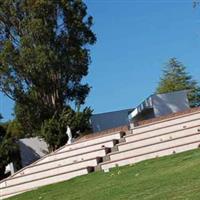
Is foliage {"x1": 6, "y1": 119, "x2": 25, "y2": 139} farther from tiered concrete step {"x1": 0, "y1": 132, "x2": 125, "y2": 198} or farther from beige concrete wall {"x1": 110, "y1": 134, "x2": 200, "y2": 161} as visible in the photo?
beige concrete wall {"x1": 110, "y1": 134, "x2": 200, "y2": 161}

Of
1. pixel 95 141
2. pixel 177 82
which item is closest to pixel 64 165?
pixel 95 141

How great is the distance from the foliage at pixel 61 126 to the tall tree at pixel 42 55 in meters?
0.96

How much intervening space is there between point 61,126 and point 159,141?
35.2 feet

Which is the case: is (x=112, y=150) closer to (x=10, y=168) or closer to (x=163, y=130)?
(x=163, y=130)

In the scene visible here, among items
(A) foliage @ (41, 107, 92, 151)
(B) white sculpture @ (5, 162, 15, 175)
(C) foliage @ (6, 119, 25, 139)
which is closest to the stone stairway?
(B) white sculpture @ (5, 162, 15, 175)

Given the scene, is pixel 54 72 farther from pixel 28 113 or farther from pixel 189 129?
pixel 189 129

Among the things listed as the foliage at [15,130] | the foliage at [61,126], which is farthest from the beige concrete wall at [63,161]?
the foliage at [15,130]

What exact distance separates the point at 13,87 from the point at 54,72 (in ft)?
7.42

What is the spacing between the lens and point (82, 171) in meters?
20.6

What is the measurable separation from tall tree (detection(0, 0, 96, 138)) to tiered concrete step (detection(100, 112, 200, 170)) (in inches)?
399

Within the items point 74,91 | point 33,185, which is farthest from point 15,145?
point 33,185

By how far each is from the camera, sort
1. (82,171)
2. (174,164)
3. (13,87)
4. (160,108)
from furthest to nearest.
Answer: (160,108)
(13,87)
(82,171)
(174,164)

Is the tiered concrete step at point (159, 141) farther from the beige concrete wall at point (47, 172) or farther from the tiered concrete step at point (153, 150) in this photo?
the beige concrete wall at point (47, 172)

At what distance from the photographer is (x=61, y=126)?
101ft
